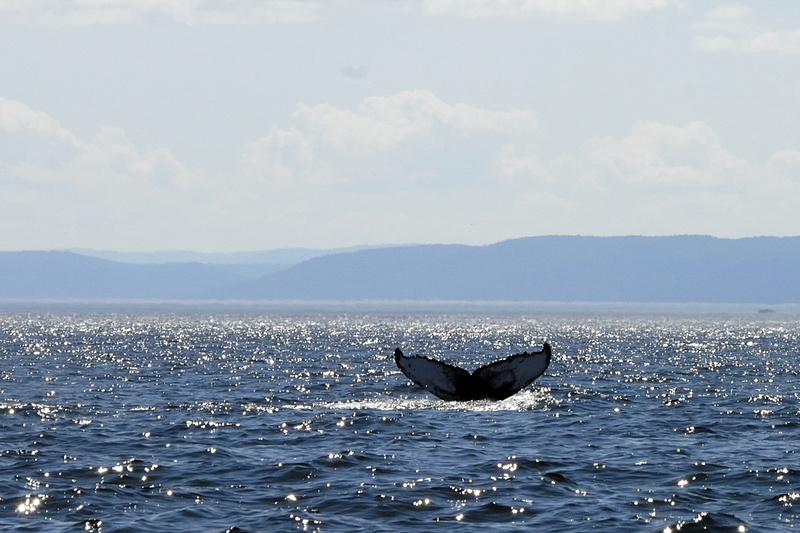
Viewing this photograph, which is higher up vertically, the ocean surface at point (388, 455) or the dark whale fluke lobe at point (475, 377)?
the dark whale fluke lobe at point (475, 377)

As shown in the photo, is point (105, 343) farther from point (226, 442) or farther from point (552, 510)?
point (552, 510)

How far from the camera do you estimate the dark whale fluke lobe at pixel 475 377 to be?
37.9 m

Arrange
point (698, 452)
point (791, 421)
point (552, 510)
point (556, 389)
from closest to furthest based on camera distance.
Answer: point (552, 510) < point (698, 452) < point (791, 421) < point (556, 389)

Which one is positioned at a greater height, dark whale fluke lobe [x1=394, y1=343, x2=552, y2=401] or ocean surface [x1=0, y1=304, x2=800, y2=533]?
dark whale fluke lobe [x1=394, y1=343, x2=552, y2=401]

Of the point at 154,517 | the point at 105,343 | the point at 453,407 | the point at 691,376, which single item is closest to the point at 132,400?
the point at 453,407

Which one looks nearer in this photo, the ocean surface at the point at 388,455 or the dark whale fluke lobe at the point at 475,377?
A: the ocean surface at the point at 388,455

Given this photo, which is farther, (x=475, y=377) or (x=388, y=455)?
(x=475, y=377)

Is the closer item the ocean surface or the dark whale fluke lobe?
the ocean surface

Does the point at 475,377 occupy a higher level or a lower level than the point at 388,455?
higher

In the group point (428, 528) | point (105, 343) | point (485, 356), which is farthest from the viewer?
point (105, 343)

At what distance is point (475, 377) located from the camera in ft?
130

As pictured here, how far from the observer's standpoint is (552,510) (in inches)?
866

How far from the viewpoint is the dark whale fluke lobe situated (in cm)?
3788

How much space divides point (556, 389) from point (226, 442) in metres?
20.4
